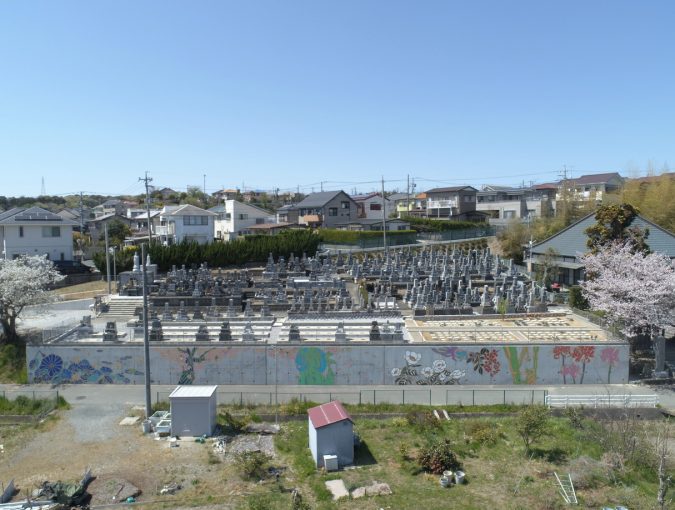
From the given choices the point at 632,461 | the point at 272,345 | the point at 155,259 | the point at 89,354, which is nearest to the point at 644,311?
the point at 632,461

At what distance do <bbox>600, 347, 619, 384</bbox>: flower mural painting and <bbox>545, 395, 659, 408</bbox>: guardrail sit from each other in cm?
198

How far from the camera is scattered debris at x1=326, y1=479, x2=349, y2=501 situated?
459 inches

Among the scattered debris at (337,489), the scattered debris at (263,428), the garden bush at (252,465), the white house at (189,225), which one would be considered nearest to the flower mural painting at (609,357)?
the scattered debris at (337,489)

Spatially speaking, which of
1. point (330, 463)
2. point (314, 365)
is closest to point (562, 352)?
point (314, 365)

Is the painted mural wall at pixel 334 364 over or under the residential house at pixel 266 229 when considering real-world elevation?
under

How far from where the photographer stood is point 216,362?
64.0 ft

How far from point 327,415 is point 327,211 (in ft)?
144

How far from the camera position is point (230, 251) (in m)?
39.2

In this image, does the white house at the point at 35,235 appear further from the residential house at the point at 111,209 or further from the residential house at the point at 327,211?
the residential house at the point at 111,209

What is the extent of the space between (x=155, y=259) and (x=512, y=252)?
26553 mm

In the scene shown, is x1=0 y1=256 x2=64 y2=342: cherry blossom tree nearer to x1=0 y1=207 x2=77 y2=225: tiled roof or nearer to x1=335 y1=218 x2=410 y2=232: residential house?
x1=0 y1=207 x2=77 y2=225: tiled roof

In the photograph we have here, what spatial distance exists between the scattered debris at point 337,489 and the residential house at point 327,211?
147ft

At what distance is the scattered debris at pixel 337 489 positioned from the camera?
1167 centimetres

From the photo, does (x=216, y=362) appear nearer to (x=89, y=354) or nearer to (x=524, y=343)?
(x=89, y=354)
